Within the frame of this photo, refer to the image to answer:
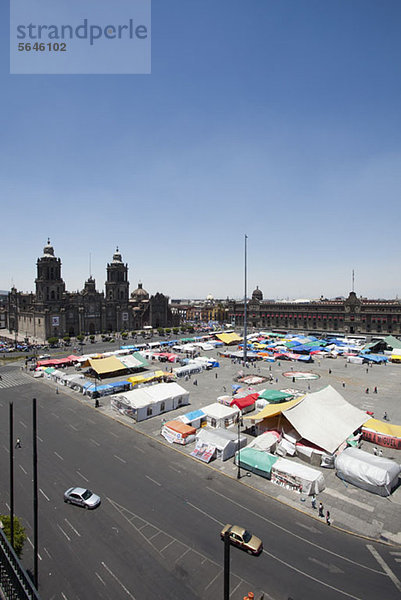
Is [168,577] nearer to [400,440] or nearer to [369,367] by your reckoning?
[400,440]

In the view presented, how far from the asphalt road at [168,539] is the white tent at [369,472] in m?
5.24

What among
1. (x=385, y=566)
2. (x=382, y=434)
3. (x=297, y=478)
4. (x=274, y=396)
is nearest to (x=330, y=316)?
(x=274, y=396)

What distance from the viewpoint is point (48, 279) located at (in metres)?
98.8

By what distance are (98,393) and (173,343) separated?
44429mm

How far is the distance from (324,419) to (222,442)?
9716 millimetres

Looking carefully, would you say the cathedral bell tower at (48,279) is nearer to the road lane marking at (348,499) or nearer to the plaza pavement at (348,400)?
the plaza pavement at (348,400)

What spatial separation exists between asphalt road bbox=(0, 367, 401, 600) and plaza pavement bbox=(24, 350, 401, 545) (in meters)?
1.12

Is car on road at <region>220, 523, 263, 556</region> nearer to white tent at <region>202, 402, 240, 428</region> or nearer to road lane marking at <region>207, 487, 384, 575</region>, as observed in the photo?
road lane marking at <region>207, 487, 384, 575</region>

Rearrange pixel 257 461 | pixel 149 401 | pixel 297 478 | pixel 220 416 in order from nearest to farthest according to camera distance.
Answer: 1. pixel 297 478
2. pixel 257 461
3. pixel 220 416
4. pixel 149 401

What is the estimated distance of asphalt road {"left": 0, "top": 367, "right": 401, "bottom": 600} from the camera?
15055mm

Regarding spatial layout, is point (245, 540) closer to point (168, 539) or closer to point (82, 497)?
point (168, 539)

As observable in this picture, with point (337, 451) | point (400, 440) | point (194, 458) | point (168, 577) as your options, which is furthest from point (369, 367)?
point (168, 577)

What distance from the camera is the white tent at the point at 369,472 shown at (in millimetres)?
22266

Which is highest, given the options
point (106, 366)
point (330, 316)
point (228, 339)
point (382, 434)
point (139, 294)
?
point (139, 294)
